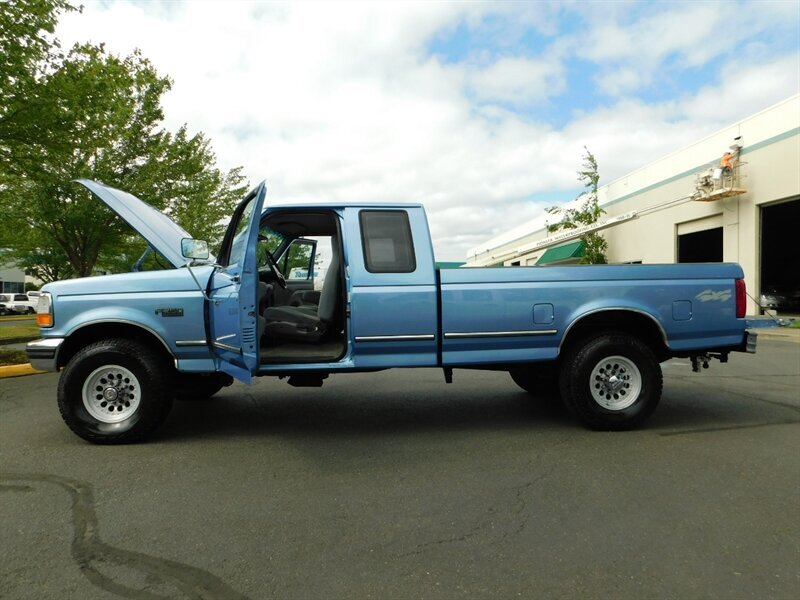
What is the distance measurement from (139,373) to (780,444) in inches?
214

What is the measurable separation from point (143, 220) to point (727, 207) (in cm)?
1994

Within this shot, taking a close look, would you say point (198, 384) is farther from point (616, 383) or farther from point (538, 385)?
point (616, 383)

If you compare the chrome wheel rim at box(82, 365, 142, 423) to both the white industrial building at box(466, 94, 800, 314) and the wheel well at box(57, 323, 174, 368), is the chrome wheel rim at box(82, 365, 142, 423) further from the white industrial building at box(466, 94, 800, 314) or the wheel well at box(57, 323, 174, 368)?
the white industrial building at box(466, 94, 800, 314)

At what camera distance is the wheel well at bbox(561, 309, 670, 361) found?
4973 millimetres

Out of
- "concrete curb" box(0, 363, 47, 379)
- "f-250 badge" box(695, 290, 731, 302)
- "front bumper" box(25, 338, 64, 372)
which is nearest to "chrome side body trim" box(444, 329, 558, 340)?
"f-250 badge" box(695, 290, 731, 302)

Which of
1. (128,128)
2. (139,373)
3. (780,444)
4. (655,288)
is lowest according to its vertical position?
(780,444)

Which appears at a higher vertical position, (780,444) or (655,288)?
(655,288)

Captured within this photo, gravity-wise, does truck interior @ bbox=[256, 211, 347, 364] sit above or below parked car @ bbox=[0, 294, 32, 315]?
above

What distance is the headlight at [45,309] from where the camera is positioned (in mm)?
4590

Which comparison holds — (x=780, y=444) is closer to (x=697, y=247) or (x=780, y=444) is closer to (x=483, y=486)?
(x=483, y=486)

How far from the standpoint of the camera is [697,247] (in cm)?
2270

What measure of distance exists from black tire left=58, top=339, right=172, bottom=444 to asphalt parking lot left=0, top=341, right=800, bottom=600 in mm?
191

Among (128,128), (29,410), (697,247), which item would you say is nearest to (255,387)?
(29,410)

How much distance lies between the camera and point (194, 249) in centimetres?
443
